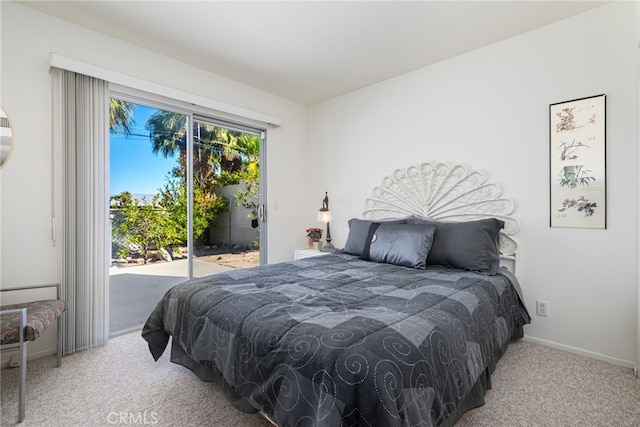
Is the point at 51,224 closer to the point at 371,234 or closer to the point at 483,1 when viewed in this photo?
the point at 371,234

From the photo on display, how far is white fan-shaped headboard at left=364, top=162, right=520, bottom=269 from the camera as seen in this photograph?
270cm

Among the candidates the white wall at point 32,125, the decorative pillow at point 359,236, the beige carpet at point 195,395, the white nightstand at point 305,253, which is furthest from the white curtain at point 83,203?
the decorative pillow at point 359,236

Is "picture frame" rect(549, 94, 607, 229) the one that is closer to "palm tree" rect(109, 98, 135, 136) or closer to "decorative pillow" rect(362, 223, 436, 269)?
"decorative pillow" rect(362, 223, 436, 269)

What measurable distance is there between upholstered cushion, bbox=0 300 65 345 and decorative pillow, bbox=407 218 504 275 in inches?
105

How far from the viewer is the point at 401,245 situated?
2562 mm

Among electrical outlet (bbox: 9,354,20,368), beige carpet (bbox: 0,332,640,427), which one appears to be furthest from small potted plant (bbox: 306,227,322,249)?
electrical outlet (bbox: 9,354,20,368)

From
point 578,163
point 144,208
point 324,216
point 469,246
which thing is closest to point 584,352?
point 469,246

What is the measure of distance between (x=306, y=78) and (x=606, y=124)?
107 inches

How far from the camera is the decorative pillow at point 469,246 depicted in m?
2.34

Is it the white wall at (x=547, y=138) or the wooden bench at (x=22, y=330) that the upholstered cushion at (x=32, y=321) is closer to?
the wooden bench at (x=22, y=330)

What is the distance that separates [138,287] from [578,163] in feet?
13.2

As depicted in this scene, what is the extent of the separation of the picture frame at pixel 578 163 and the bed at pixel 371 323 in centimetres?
38

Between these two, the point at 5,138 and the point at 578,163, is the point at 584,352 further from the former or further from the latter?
the point at 5,138

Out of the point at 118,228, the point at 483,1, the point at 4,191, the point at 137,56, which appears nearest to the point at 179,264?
the point at 118,228
